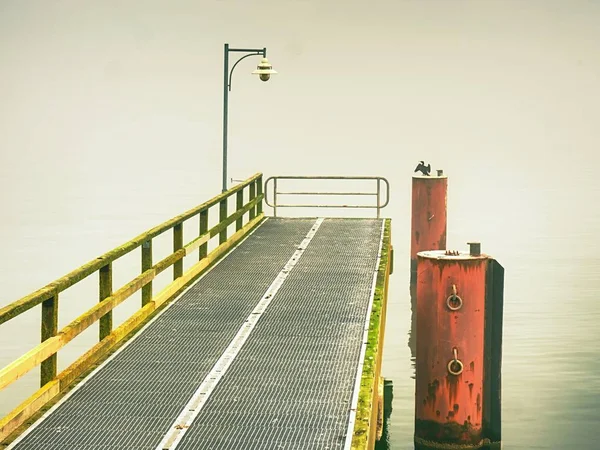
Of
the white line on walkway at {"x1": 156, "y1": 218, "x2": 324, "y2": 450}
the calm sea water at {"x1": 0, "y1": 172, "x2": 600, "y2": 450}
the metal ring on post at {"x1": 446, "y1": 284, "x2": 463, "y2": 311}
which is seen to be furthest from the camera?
the calm sea water at {"x1": 0, "y1": 172, "x2": 600, "y2": 450}

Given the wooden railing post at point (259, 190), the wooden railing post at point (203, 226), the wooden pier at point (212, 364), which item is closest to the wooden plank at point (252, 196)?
the wooden railing post at point (259, 190)

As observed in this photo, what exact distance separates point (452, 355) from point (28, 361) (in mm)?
6396

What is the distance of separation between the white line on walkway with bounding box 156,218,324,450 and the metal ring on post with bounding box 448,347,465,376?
2.52m

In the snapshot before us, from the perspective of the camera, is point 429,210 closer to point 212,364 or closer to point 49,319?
point 212,364

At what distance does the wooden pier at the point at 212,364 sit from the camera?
11.8 metres

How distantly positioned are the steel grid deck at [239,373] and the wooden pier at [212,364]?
2cm

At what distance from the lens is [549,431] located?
20.9m

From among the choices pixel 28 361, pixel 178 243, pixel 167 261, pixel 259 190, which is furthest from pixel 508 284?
pixel 28 361

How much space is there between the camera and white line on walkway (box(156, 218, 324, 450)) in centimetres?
1182

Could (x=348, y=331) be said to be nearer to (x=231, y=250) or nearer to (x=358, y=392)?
(x=358, y=392)

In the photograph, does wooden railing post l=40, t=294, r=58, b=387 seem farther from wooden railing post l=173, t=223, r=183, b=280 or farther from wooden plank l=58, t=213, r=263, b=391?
wooden railing post l=173, t=223, r=183, b=280

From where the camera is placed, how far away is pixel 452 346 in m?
16.4

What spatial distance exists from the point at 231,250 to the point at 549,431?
6209mm

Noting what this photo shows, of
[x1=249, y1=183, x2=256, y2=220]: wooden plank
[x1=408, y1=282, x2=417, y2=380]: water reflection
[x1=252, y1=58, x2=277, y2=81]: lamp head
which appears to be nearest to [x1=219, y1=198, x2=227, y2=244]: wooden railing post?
[x1=249, y1=183, x2=256, y2=220]: wooden plank
